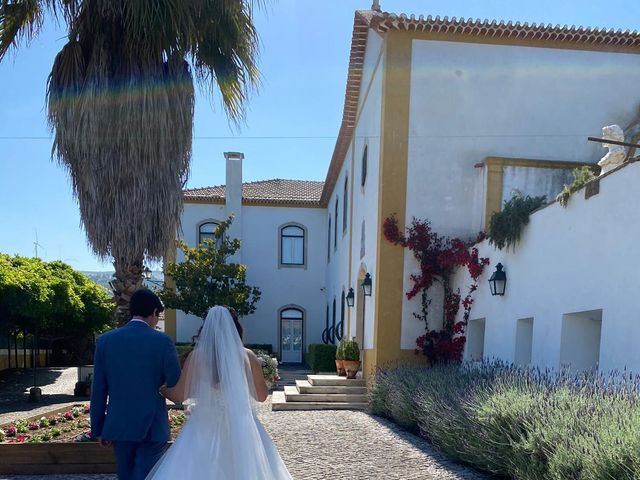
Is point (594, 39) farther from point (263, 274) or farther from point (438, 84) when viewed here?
point (263, 274)

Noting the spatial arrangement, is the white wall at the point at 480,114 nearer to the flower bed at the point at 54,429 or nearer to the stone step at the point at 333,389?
the stone step at the point at 333,389

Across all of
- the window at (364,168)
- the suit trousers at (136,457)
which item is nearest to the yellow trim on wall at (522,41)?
the window at (364,168)

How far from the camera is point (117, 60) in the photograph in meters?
7.07

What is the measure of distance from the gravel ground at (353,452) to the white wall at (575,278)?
218 cm

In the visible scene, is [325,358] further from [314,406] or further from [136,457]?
[136,457]

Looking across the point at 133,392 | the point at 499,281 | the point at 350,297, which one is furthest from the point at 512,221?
the point at 350,297

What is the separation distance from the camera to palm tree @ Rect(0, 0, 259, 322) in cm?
692

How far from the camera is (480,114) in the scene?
11.9m

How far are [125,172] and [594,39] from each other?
385 inches

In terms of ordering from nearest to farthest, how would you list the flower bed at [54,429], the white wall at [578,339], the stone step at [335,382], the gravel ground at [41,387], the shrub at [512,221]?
the flower bed at [54,429], the white wall at [578,339], the shrub at [512,221], the gravel ground at [41,387], the stone step at [335,382]

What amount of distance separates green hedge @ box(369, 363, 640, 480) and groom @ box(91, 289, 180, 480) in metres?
2.90

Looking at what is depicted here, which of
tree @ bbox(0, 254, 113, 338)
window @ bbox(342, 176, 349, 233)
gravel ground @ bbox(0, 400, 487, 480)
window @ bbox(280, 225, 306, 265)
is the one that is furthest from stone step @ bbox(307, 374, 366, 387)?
window @ bbox(280, 225, 306, 265)

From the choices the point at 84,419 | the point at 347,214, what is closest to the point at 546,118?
the point at 347,214

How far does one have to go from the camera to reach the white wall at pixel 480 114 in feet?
38.6
